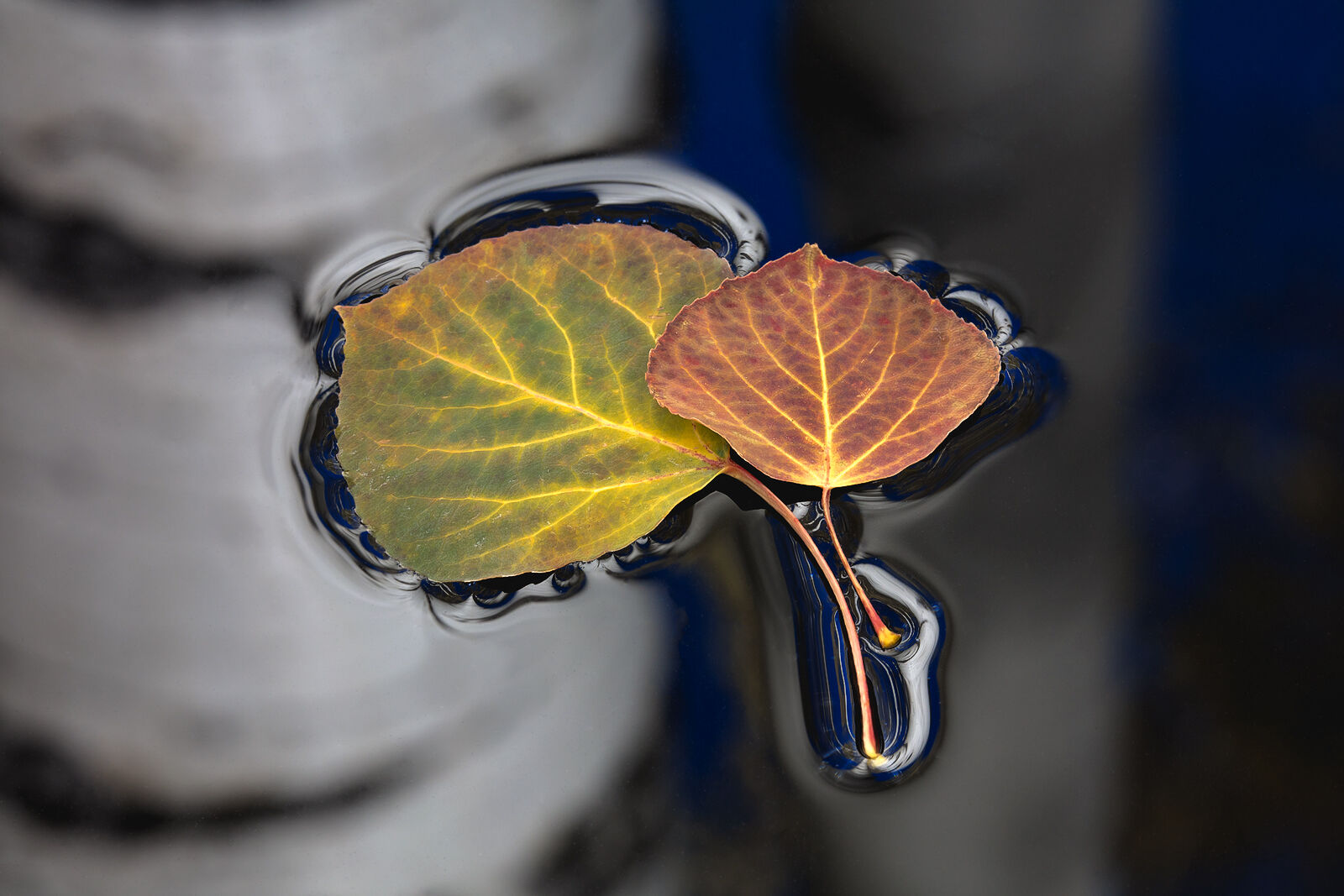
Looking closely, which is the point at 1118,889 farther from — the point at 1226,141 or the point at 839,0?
the point at 839,0

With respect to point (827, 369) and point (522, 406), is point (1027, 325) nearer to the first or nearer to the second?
point (827, 369)

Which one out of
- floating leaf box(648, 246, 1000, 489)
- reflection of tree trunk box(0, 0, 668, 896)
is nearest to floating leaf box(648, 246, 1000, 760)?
floating leaf box(648, 246, 1000, 489)

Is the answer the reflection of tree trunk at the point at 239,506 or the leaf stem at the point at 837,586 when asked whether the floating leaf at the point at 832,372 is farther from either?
the reflection of tree trunk at the point at 239,506

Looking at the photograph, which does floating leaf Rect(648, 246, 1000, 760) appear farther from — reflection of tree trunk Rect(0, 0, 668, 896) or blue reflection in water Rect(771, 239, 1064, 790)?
reflection of tree trunk Rect(0, 0, 668, 896)

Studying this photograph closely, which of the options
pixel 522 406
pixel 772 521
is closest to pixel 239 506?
pixel 522 406

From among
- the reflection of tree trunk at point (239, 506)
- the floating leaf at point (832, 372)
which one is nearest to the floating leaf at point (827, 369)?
the floating leaf at point (832, 372)
